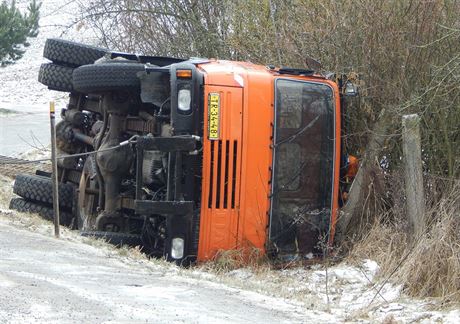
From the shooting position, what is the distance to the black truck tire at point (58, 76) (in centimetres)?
1092

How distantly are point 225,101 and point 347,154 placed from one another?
6.45 feet

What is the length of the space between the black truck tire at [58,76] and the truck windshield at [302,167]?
10.3ft

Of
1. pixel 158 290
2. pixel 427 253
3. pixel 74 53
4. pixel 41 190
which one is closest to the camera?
pixel 158 290

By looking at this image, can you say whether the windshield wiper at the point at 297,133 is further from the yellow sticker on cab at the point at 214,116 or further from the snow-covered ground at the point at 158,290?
the snow-covered ground at the point at 158,290

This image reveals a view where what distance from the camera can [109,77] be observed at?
923 centimetres

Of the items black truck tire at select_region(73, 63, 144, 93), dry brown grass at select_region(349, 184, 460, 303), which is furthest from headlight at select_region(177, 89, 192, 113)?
dry brown grass at select_region(349, 184, 460, 303)

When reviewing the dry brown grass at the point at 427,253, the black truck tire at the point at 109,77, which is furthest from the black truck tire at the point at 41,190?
the dry brown grass at the point at 427,253

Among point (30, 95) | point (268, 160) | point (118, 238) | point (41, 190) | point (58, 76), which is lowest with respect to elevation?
point (118, 238)

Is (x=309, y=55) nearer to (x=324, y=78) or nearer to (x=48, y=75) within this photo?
(x=324, y=78)

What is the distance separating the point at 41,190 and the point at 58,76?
1.49 m

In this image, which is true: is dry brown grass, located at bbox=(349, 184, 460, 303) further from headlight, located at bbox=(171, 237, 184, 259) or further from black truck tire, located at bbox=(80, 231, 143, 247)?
black truck tire, located at bbox=(80, 231, 143, 247)

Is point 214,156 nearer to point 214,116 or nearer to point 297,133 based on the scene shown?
point 214,116

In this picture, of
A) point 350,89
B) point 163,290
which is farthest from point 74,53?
point 163,290

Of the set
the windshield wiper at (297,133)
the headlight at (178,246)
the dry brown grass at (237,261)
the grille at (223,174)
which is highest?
the windshield wiper at (297,133)
